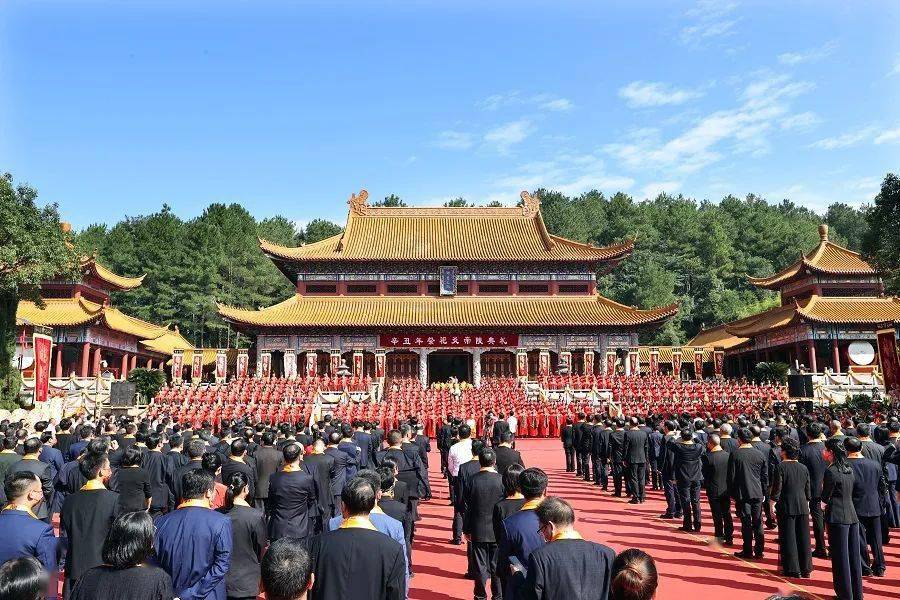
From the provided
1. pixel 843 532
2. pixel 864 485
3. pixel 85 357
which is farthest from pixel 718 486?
pixel 85 357

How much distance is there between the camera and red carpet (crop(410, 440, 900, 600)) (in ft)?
22.6

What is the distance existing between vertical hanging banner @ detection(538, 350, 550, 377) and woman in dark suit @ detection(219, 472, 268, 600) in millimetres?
29354

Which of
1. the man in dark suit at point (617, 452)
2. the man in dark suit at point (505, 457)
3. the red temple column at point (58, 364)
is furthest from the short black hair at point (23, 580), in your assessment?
the red temple column at point (58, 364)

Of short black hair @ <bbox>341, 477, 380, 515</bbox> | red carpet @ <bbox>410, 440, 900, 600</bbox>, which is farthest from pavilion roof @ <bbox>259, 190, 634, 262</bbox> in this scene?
short black hair @ <bbox>341, 477, 380, 515</bbox>

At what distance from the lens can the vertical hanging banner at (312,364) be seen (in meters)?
33.3

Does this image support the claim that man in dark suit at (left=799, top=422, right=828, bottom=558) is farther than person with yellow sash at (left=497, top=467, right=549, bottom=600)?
Yes

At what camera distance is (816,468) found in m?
8.09

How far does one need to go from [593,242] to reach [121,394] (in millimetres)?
50212

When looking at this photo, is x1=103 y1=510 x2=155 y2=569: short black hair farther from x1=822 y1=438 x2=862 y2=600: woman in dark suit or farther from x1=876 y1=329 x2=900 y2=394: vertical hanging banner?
x1=876 y1=329 x2=900 y2=394: vertical hanging banner

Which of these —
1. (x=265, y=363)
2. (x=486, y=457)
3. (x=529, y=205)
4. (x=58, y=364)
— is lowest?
(x=486, y=457)

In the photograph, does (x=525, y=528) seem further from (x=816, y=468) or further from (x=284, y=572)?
(x=816, y=468)

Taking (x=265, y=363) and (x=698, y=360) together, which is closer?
(x=265, y=363)

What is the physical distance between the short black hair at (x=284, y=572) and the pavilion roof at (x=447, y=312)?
1201 inches

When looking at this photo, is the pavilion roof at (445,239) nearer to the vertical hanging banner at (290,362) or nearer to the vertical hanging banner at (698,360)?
the vertical hanging banner at (290,362)
